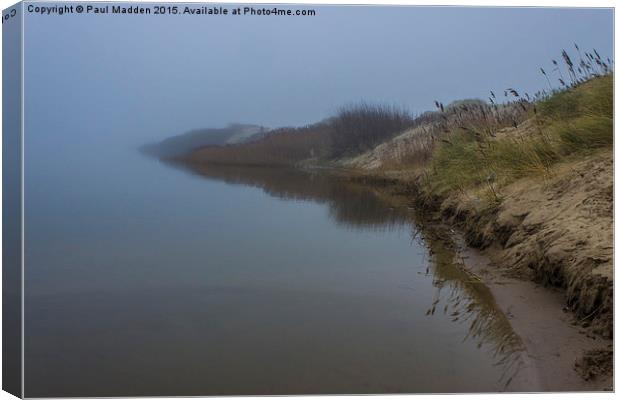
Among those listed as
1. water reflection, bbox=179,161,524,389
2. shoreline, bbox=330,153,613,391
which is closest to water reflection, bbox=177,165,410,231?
water reflection, bbox=179,161,524,389

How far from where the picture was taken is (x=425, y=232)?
5020 mm

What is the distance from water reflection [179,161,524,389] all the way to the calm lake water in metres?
0.01

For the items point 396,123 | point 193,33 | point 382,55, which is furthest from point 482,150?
point 193,33

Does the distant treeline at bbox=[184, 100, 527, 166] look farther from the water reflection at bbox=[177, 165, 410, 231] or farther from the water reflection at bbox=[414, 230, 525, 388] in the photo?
the water reflection at bbox=[414, 230, 525, 388]

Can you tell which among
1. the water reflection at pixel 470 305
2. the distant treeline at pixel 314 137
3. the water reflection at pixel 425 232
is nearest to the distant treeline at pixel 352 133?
the distant treeline at pixel 314 137

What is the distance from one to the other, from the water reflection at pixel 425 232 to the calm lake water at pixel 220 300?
0.04 feet

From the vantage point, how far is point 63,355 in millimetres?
3625

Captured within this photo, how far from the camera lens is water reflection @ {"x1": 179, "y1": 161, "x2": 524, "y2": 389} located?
3.66 meters

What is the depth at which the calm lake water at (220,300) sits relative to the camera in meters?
3.55

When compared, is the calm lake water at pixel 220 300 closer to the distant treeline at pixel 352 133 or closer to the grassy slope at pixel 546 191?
the distant treeline at pixel 352 133

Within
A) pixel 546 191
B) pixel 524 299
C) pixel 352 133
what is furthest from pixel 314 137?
pixel 546 191

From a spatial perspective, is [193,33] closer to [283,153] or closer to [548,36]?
[283,153]

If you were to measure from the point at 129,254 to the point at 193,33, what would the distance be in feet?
3.81

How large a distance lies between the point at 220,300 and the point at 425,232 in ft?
5.49
